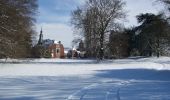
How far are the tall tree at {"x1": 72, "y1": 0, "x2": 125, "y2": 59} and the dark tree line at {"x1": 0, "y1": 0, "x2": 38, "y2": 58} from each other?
56.2 ft

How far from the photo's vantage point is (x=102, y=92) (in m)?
17.6

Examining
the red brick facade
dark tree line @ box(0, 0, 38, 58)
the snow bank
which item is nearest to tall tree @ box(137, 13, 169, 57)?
the snow bank

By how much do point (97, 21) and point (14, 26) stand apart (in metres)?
24.0

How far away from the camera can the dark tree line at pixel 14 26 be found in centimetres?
4197

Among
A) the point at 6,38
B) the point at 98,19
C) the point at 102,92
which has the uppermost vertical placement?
the point at 98,19

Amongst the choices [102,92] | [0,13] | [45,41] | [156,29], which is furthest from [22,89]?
→ [45,41]

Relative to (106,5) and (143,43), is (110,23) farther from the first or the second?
(143,43)

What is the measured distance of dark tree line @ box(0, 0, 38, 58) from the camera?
42.0 m

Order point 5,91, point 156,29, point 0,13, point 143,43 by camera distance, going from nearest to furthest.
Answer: point 5,91, point 0,13, point 156,29, point 143,43

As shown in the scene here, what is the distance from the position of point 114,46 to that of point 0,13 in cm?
2788

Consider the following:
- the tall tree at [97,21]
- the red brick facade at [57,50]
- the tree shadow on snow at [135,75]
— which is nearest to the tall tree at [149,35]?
the tall tree at [97,21]

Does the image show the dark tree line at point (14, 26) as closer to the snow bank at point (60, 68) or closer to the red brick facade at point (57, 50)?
the snow bank at point (60, 68)

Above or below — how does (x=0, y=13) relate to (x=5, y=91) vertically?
above

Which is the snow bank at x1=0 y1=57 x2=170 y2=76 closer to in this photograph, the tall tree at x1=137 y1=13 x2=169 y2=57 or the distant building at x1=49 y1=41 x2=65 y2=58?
the tall tree at x1=137 y1=13 x2=169 y2=57
